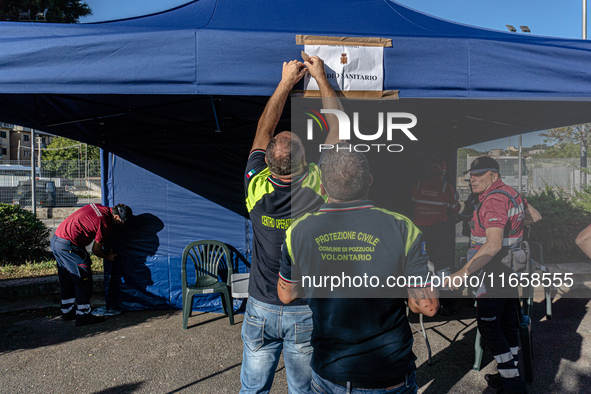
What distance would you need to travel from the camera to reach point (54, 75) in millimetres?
2109

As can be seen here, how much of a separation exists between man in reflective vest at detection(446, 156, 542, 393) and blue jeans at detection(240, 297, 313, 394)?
4.15 feet

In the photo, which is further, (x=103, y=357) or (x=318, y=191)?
(x=103, y=357)

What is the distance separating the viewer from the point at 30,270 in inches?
216

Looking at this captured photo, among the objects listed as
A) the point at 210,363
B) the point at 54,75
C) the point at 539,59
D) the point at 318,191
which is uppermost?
the point at 539,59

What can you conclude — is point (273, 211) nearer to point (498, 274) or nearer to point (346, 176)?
point (346, 176)

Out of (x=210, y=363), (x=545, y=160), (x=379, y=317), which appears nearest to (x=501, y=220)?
(x=379, y=317)

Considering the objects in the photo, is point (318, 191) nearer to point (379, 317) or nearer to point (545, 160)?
point (379, 317)

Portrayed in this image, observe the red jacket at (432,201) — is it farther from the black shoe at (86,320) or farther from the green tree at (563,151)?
the green tree at (563,151)

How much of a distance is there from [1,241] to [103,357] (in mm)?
3728

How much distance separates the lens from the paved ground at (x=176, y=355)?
300cm

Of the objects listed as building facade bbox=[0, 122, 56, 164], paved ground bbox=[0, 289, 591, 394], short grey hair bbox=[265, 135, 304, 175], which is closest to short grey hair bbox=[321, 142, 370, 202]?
short grey hair bbox=[265, 135, 304, 175]

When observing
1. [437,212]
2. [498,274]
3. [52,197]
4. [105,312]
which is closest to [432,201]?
[437,212]

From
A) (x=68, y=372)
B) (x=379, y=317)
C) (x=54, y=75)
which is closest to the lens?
(x=379, y=317)

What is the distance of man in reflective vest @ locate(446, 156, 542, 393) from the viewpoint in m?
2.72
